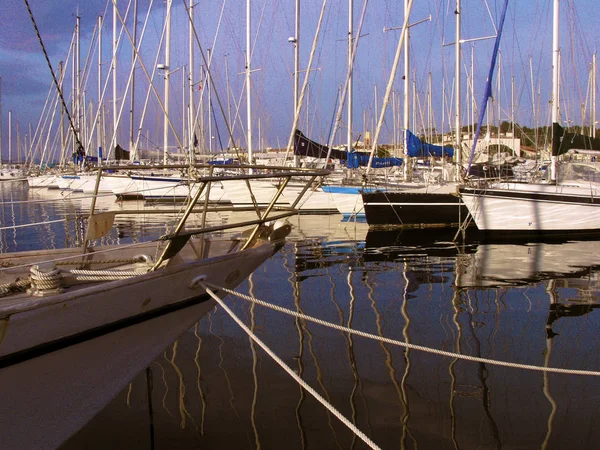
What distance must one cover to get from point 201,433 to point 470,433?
2200 millimetres

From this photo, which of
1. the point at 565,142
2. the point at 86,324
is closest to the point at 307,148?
the point at 565,142

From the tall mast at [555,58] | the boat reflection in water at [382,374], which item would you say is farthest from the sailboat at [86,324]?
the tall mast at [555,58]

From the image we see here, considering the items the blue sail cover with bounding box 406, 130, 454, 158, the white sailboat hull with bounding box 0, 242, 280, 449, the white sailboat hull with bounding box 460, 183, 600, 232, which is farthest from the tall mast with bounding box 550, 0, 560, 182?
the white sailboat hull with bounding box 0, 242, 280, 449

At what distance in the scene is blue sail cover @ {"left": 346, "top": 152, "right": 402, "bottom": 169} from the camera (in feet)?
81.7

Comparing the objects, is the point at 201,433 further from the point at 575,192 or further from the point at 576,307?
the point at 575,192

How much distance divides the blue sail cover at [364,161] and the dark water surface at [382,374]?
551 inches

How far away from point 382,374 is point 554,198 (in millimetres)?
14325

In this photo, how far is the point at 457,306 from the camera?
8844 mm

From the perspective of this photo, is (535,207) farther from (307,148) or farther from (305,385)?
(305,385)

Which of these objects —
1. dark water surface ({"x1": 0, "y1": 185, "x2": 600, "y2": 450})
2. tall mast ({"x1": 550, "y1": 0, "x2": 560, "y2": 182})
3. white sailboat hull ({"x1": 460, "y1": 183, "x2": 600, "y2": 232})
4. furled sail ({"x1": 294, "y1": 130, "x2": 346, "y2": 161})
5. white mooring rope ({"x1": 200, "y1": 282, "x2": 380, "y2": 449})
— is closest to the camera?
white mooring rope ({"x1": 200, "y1": 282, "x2": 380, "y2": 449})

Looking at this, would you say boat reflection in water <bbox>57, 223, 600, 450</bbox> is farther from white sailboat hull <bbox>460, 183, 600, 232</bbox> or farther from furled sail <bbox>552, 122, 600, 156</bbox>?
furled sail <bbox>552, 122, 600, 156</bbox>

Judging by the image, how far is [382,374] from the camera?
231 inches

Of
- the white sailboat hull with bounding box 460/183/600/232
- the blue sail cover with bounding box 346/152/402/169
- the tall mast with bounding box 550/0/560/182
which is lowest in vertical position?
the white sailboat hull with bounding box 460/183/600/232

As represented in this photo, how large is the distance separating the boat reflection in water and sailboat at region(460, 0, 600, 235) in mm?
7411
